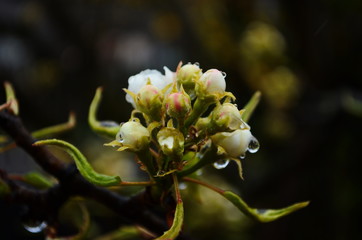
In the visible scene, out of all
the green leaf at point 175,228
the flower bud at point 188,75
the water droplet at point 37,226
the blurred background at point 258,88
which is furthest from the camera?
the blurred background at point 258,88

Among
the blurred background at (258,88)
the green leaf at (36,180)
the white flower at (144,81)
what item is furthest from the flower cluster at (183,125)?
the blurred background at (258,88)

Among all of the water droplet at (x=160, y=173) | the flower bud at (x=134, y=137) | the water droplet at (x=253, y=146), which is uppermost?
the flower bud at (x=134, y=137)

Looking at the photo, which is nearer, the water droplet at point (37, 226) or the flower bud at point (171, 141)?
the flower bud at point (171, 141)

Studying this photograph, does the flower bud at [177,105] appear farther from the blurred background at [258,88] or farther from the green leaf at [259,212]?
the blurred background at [258,88]

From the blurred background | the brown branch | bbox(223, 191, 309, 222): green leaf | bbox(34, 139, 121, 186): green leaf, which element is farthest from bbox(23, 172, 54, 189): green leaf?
the blurred background

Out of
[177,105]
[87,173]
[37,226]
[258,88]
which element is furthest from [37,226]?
[258,88]

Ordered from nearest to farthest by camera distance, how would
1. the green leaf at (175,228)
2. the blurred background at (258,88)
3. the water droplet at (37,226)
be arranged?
the green leaf at (175,228)
the water droplet at (37,226)
the blurred background at (258,88)

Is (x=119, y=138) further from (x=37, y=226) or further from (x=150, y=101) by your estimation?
(x=37, y=226)
